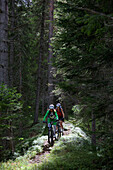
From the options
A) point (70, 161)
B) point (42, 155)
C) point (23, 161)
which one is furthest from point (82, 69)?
point (23, 161)

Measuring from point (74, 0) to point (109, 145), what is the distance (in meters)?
5.57

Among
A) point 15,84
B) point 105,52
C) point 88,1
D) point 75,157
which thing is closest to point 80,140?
point 75,157

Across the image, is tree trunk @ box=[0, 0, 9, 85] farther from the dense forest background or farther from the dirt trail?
the dirt trail

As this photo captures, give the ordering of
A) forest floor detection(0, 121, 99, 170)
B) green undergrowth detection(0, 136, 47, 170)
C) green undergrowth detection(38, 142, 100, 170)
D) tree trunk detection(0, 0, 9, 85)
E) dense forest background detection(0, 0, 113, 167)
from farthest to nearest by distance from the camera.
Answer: tree trunk detection(0, 0, 9, 85), green undergrowth detection(0, 136, 47, 170), forest floor detection(0, 121, 99, 170), green undergrowth detection(38, 142, 100, 170), dense forest background detection(0, 0, 113, 167)

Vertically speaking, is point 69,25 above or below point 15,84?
above

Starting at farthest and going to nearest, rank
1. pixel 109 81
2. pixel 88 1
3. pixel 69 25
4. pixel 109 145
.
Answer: pixel 69 25 → pixel 88 1 → pixel 109 81 → pixel 109 145

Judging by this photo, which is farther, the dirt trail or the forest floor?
the dirt trail

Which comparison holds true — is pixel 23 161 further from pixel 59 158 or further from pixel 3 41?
pixel 3 41

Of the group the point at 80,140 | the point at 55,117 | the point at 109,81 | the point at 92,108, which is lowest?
the point at 80,140

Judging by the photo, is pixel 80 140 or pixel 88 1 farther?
pixel 80 140

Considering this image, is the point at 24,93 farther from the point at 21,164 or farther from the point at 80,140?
the point at 21,164

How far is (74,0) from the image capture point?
6.35 m

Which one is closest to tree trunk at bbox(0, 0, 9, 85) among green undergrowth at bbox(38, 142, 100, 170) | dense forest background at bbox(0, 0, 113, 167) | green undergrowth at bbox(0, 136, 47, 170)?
dense forest background at bbox(0, 0, 113, 167)

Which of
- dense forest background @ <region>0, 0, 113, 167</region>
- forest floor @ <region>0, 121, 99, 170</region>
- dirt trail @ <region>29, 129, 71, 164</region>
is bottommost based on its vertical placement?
dirt trail @ <region>29, 129, 71, 164</region>
